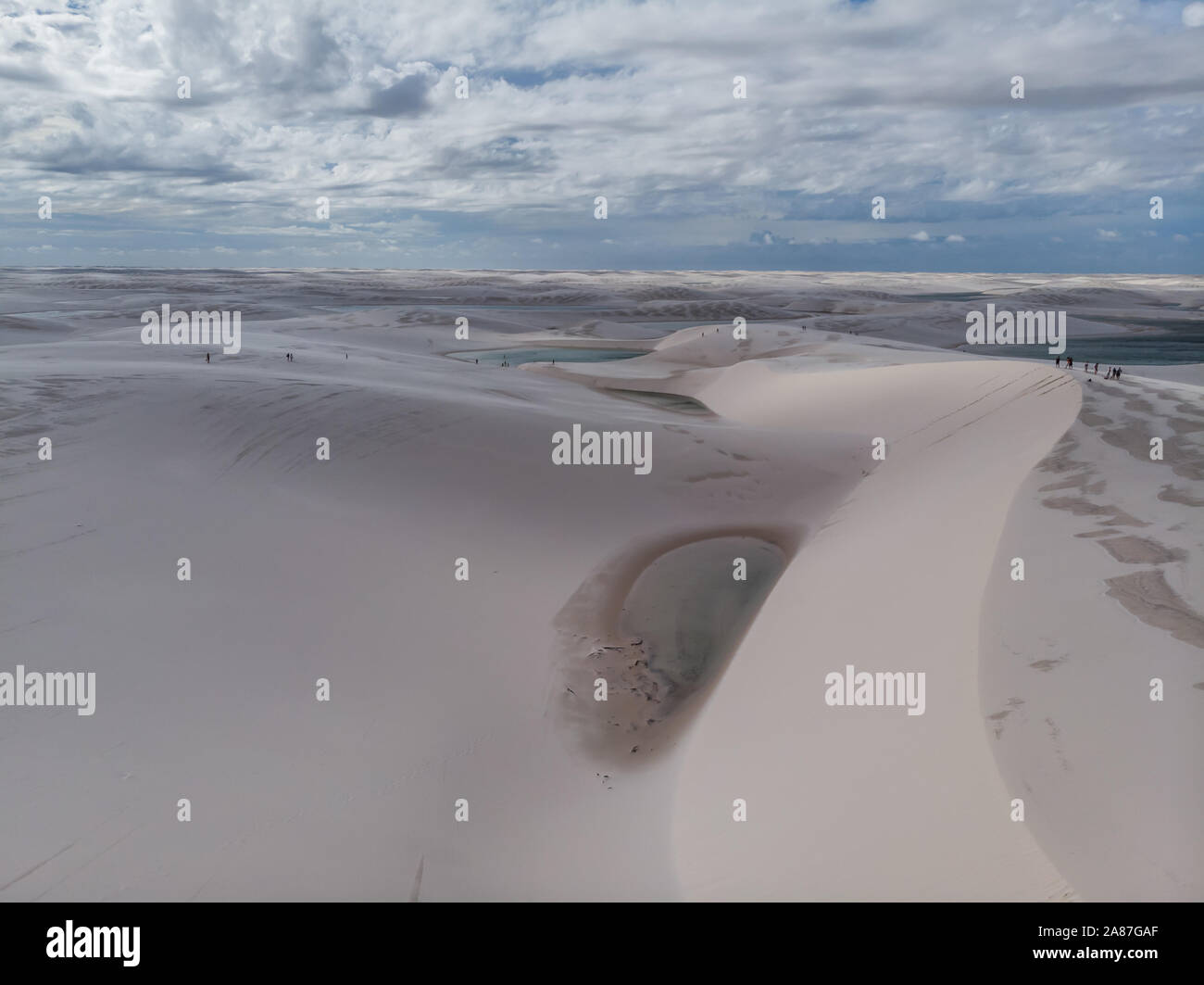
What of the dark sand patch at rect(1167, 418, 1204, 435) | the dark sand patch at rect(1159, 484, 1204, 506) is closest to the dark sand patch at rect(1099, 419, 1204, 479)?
the dark sand patch at rect(1167, 418, 1204, 435)

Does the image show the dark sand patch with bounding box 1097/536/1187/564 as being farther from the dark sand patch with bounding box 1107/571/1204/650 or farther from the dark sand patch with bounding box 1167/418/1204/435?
the dark sand patch with bounding box 1167/418/1204/435

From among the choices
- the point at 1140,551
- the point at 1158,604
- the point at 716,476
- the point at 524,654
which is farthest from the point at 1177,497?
the point at 524,654

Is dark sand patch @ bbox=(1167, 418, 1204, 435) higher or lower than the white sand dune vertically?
higher

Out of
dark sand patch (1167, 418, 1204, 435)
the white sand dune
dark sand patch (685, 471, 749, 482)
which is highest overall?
dark sand patch (1167, 418, 1204, 435)

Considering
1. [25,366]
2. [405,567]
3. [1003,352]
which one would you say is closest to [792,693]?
[405,567]

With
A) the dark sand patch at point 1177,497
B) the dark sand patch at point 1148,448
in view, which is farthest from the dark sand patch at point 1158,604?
the dark sand patch at point 1148,448

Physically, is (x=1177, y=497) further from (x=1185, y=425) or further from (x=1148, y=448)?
(x=1185, y=425)

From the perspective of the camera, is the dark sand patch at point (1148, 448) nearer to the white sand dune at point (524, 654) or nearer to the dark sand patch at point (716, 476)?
the white sand dune at point (524, 654)

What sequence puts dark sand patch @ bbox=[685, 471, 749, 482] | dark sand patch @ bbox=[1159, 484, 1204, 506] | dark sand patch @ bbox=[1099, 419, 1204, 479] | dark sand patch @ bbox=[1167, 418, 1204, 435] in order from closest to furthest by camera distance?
dark sand patch @ bbox=[1159, 484, 1204, 506] < dark sand patch @ bbox=[1099, 419, 1204, 479] < dark sand patch @ bbox=[1167, 418, 1204, 435] < dark sand patch @ bbox=[685, 471, 749, 482]
